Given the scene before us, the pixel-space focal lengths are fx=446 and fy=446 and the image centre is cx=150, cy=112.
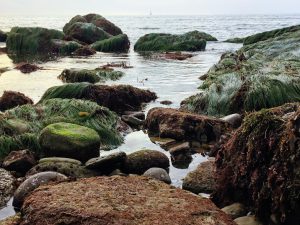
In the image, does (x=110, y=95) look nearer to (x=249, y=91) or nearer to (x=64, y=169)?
(x=249, y=91)

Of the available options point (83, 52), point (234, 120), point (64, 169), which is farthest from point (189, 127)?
point (83, 52)

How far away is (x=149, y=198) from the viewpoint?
12.9 ft

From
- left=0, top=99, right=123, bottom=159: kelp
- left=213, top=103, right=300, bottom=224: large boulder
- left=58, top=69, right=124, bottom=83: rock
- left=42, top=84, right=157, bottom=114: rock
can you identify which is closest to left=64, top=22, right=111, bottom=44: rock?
left=58, top=69, right=124, bottom=83: rock

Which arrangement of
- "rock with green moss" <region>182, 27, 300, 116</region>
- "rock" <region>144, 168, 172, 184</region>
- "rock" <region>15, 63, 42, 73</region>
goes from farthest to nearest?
"rock" <region>15, 63, 42, 73</region> → "rock with green moss" <region>182, 27, 300, 116</region> → "rock" <region>144, 168, 172, 184</region>

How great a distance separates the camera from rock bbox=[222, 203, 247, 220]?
427 cm

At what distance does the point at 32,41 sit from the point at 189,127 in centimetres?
2220

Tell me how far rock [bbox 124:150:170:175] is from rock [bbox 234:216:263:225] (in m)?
2.06

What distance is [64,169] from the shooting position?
567 cm

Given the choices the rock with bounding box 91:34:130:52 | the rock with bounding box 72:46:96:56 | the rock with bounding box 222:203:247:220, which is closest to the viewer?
the rock with bounding box 222:203:247:220

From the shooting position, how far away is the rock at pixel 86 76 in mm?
13883

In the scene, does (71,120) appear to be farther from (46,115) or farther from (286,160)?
(286,160)

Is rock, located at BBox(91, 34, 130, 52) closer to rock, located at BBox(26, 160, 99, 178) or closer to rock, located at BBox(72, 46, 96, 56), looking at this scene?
rock, located at BBox(72, 46, 96, 56)

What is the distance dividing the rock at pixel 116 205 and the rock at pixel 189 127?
130 inches

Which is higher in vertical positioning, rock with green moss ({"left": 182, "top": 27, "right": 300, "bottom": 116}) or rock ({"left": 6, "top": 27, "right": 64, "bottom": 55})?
rock with green moss ({"left": 182, "top": 27, "right": 300, "bottom": 116})
